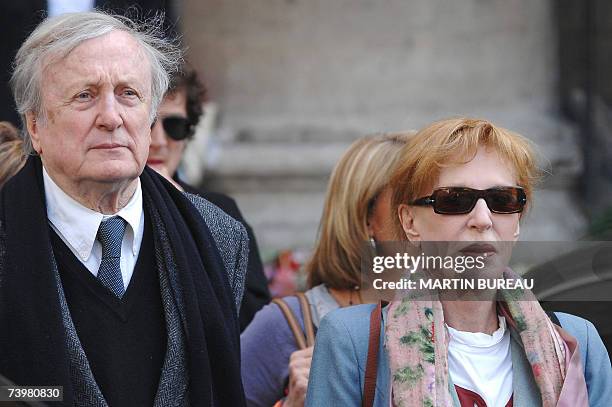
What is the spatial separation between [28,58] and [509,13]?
15.8 feet

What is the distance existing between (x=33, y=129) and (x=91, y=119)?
21 cm

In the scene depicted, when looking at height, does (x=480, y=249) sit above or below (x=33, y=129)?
below

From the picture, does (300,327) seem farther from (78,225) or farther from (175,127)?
(175,127)

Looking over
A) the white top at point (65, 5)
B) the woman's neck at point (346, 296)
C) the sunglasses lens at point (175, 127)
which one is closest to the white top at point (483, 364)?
the woman's neck at point (346, 296)

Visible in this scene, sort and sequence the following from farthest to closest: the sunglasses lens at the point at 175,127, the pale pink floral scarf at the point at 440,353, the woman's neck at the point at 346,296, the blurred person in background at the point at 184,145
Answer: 1. the sunglasses lens at the point at 175,127
2. the blurred person in background at the point at 184,145
3. the woman's neck at the point at 346,296
4. the pale pink floral scarf at the point at 440,353

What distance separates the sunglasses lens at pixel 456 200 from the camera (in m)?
2.80

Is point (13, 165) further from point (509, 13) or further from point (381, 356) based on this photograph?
point (509, 13)

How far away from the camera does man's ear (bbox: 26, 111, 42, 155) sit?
9.74 ft

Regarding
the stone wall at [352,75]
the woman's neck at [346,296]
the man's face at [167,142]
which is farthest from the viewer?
the stone wall at [352,75]

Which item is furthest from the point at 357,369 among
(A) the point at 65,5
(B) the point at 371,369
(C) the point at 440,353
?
(A) the point at 65,5

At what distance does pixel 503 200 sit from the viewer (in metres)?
2.82

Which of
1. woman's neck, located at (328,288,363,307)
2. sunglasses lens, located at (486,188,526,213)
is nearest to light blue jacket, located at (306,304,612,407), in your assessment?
sunglasses lens, located at (486,188,526,213)

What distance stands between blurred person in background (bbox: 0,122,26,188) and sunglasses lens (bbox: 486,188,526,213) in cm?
139

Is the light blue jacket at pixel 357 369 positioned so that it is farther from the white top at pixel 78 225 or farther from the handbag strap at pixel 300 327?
the handbag strap at pixel 300 327
